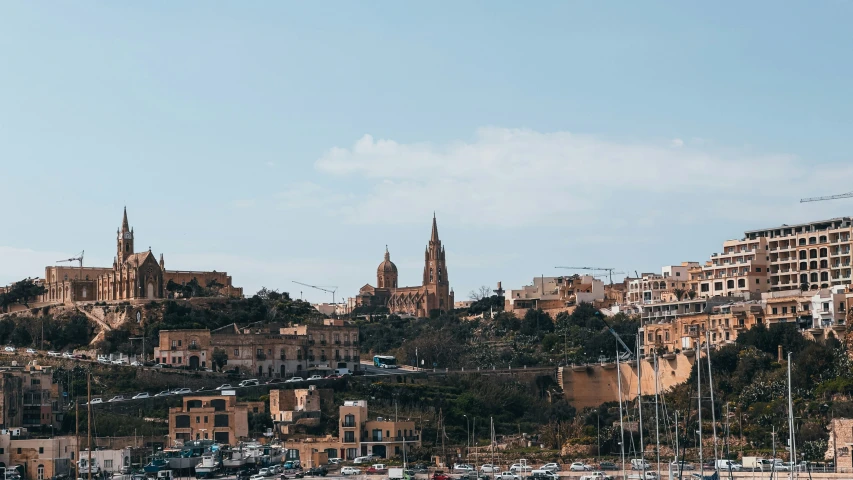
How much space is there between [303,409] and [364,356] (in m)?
42.0

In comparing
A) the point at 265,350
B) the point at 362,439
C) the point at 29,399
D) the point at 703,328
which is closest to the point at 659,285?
the point at 703,328

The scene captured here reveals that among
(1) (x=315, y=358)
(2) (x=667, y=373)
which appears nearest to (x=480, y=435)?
(2) (x=667, y=373)

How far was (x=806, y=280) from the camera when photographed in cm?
11994

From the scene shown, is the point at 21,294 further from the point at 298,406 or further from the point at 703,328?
the point at 703,328

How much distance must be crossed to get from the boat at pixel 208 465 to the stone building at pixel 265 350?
103 feet

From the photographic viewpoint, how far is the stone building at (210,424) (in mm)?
97312

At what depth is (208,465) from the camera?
84.2 metres

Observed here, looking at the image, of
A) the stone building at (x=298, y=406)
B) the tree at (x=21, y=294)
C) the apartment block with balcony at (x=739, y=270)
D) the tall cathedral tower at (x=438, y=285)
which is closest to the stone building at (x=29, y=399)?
the stone building at (x=298, y=406)

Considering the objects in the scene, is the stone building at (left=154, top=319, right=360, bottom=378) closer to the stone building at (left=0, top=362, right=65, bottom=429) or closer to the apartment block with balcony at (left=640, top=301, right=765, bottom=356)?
the stone building at (left=0, top=362, right=65, bottom=429)

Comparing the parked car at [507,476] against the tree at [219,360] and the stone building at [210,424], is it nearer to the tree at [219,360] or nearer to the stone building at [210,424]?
the stone building at [210,424]

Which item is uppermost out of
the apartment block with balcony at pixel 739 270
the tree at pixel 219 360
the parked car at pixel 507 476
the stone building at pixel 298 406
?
the apartment block with balcony at pixel 739 270

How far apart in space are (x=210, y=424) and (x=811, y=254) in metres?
47.4

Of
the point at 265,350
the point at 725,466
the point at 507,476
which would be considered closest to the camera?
the point at 725,466

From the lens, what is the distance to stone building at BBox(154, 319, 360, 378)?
118 m
